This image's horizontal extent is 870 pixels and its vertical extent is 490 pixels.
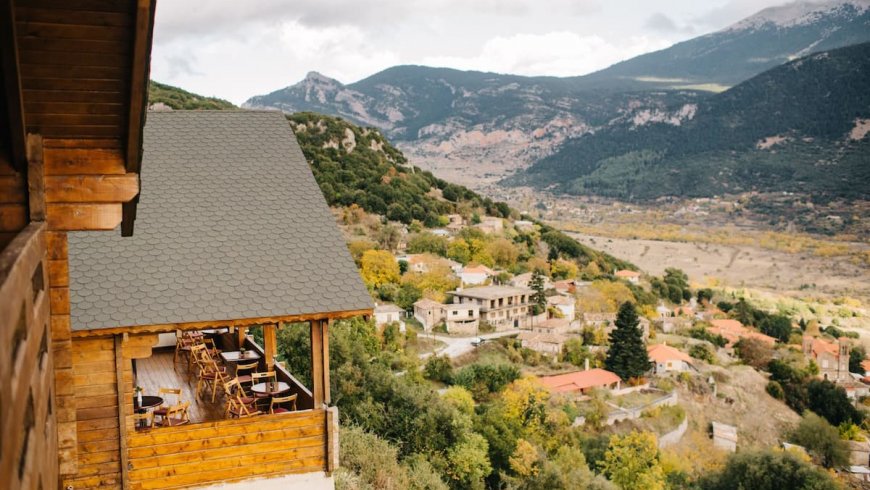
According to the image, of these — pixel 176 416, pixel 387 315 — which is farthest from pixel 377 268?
pixel 176 416

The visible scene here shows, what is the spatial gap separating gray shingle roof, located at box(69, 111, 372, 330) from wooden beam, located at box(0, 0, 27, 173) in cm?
314

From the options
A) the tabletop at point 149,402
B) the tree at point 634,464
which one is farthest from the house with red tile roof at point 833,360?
the tabletop at point 149,402

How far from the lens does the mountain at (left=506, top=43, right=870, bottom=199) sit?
130500mm

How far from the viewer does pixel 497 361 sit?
36656 millimetres

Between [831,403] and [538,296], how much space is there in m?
21.7

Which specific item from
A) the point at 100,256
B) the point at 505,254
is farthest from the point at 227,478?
the point at 505,254

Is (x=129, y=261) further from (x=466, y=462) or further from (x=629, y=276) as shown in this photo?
(x=629, y=276)

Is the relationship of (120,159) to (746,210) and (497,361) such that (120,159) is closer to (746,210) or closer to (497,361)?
(497,361)

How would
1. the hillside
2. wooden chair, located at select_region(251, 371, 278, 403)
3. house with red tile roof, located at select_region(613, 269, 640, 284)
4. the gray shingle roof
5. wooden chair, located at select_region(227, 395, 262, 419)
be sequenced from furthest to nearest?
1. house with red tile roof, located at select_region(613, 269, 640, 284)
2. the hillside
3. wooden chair, located at select_region(251, 371, 278, 403)
4. wooden chair, located at select_region(227, 395, 262, 419)
5. the gray shingle roof

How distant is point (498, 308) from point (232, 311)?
43157 millimetres

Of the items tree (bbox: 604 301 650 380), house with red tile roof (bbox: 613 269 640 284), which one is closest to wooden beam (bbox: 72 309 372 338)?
tree (bbox: 604 301 650 380)

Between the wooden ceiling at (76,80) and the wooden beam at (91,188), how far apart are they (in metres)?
0.05

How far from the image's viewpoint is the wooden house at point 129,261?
3.02 m

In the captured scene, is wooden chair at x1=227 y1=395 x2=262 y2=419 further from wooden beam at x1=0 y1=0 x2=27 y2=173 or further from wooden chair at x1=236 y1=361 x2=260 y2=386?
wooden beam at x1=0 y1=0 x2=27 y2=173
